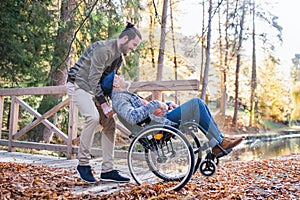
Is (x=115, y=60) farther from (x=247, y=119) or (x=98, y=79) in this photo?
(x=247, y=119)

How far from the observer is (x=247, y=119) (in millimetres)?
15703

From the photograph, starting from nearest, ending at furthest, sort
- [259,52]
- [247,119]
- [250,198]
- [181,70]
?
[250,198], [181,70], [259,52], [247,119]

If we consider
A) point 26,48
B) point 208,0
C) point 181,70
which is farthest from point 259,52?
point 208,0

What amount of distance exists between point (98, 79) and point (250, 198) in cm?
126

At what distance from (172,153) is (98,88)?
27.0 inches

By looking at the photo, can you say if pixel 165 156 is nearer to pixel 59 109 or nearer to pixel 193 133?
pixel 193 133

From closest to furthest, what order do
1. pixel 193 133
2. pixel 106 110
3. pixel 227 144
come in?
pixel 227 144, pixel 193 133, pixel 106 110

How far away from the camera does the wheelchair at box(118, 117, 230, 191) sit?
6.98 feet

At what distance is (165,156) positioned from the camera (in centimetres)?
228

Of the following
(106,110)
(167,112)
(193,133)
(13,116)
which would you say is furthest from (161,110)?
(13,116)

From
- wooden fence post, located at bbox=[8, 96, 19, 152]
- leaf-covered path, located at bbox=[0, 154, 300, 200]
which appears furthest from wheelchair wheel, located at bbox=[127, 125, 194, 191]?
wooden fence post, located at bbox=[8, 96, 19, 152]

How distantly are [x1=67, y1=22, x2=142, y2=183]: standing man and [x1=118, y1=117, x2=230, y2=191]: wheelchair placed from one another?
24 cm

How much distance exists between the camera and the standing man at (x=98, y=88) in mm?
2330

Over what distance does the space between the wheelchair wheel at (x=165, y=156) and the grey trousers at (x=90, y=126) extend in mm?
287
